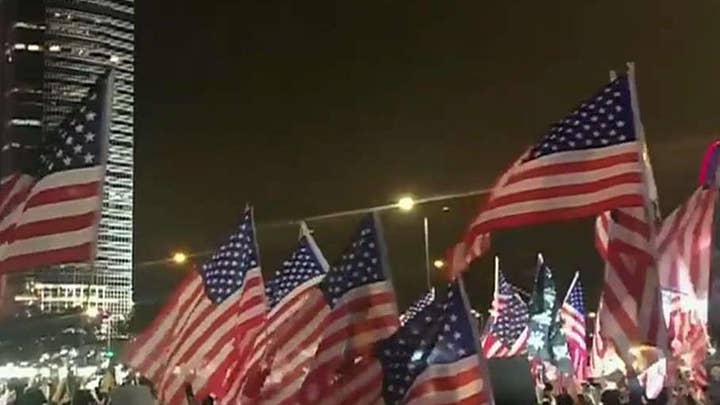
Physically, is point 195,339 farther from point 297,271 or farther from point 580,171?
point 580,171

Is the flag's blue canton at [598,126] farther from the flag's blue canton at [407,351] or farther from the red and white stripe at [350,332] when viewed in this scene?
the red and white stripe at [350,332]

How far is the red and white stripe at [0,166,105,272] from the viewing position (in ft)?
29.5

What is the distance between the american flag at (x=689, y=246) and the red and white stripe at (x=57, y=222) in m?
5.86

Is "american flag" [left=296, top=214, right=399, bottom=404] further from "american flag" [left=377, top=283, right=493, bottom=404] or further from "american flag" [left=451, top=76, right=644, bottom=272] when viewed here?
"american flag" [left=451, top=76, right=644, bottom=272]

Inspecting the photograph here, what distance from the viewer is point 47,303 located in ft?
162

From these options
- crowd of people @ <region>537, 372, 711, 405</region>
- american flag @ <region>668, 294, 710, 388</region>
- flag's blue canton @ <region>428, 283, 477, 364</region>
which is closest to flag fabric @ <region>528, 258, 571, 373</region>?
crowd of people @ <region>537, 372, 711, 405</region>

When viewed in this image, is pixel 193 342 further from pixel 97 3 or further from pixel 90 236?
pixel 97 3

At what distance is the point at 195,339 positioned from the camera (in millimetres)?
11531

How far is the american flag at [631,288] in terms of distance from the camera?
885 centimetres

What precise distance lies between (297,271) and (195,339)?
2722 mm

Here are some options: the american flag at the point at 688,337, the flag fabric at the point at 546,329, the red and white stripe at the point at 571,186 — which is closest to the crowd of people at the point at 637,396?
the american flag at the point at 688,337

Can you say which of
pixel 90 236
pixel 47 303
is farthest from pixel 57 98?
pixel 47 303

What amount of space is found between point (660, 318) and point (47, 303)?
42996 millimetres

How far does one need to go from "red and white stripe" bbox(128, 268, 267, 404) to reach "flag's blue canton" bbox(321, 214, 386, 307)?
162 centimetres
